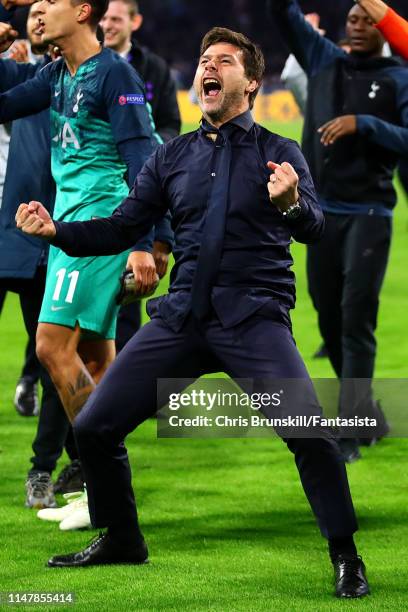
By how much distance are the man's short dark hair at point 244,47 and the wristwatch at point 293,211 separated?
582mm

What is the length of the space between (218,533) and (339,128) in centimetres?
227

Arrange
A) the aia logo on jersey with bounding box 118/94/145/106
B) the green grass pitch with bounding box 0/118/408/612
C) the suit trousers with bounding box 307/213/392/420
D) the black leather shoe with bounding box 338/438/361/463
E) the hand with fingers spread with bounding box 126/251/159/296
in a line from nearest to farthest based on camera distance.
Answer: the green grass pitch with bounding box 0/118/408/612, the hand with fingers spread with bounding box 126/251/159/296, the aia logo on jersey with bounding box 118/94/145/106, the black leather shoe with bounding box 338/438/361/463, the suit trousers with bounding box 307/213/392/420

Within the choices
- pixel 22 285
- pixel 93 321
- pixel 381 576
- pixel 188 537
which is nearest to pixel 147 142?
pixel 93 321

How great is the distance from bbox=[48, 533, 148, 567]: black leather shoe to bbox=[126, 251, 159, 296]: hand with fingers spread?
0.95 m

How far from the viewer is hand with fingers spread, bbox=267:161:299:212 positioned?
14.7 ft

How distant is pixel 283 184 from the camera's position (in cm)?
447

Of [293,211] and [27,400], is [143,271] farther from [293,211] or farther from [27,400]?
[27,400]

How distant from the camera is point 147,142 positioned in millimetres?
5605

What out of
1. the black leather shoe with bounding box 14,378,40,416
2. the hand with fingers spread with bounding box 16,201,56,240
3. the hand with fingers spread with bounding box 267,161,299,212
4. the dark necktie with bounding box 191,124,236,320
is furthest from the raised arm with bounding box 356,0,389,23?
the black leather shoe with bounding box 14,378,40,416

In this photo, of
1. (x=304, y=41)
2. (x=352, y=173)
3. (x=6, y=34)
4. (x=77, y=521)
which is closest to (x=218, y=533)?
(x=77, y=521)

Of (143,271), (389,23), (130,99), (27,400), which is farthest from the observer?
(27,400)

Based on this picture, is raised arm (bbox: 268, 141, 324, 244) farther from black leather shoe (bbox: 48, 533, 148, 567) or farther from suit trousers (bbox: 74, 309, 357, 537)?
black leather shoe (bbox: 48, 533, 148, 567)

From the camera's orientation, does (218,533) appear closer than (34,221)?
No

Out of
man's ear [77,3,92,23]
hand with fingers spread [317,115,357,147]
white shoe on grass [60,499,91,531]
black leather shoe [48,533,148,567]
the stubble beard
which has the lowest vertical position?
white shoe on grass [60,499,91,531]
